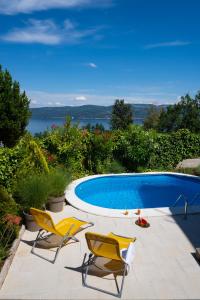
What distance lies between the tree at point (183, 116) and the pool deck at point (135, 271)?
956 inches

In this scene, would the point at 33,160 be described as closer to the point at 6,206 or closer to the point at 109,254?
the point at 6,206

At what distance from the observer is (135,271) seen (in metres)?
5.55

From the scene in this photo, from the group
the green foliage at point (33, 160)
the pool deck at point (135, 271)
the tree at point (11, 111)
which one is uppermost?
the tree at point (11, 111)

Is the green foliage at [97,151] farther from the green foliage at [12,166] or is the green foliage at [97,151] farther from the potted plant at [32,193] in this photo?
the potted plant at [32,193]

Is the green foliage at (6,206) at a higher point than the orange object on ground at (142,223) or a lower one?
higher

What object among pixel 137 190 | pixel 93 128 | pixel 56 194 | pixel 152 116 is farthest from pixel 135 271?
pixel 152 116

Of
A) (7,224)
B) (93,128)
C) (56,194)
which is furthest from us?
(93,128)

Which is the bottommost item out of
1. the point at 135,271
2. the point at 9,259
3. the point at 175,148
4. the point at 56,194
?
the point at 135,271

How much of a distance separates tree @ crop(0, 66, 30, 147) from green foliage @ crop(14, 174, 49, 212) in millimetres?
5325

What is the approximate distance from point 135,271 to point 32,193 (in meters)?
3.54

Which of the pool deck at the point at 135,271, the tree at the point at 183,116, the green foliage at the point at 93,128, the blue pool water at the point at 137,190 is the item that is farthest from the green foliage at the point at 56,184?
the tree at the point at 183,116

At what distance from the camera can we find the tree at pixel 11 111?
12461 mm

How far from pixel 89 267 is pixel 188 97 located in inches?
1114

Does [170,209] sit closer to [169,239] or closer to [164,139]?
[169,239]
